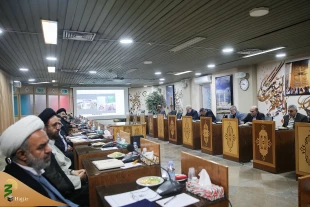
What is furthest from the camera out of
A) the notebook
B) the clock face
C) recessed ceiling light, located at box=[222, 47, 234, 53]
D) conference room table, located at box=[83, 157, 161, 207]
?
the clock face

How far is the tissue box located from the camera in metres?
1.49

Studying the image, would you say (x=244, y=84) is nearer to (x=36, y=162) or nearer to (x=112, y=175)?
(x=112, y=175)

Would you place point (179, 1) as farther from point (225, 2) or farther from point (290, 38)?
point (290, 38)

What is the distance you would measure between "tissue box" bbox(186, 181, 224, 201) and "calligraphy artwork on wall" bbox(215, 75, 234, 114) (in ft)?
23.3

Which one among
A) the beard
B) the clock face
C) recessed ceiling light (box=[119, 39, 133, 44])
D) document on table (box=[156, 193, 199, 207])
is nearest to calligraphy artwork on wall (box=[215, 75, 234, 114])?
the clock face

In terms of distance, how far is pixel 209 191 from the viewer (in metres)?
1.49

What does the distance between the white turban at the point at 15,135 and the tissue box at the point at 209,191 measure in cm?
113

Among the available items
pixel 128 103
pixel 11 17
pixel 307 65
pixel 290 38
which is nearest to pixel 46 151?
pixel 11 17

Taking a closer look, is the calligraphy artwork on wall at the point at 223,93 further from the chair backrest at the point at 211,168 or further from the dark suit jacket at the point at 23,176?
the dark suit jacket at the point at 23,176

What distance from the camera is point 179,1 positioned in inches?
102

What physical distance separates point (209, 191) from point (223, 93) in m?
7.48

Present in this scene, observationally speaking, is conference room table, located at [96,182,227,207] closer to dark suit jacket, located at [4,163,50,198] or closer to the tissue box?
the tissue box

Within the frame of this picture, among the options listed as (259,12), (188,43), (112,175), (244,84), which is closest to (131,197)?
(112,175)

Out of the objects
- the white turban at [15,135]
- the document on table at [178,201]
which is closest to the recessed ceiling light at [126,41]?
the white turban at [15,135]
